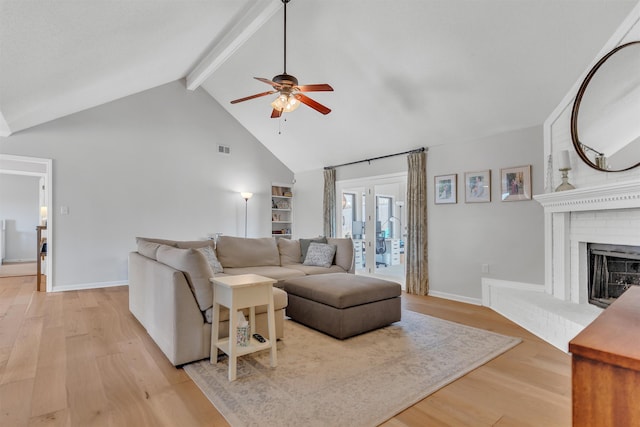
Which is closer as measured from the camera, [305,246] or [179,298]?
[179,298]

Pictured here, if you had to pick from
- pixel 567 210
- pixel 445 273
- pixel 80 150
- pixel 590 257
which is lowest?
pixel 445 273

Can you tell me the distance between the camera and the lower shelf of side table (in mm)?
2232

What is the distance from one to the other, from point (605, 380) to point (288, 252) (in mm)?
4393

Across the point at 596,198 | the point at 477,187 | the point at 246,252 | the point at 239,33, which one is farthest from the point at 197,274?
the point at 477,187

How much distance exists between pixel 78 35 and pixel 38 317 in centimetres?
295

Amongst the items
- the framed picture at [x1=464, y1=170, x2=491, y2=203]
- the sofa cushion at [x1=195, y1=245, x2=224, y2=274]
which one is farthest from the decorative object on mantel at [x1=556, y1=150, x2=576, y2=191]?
the sofa cushion at [x1=195, y1=245, x2=224, y2=274]

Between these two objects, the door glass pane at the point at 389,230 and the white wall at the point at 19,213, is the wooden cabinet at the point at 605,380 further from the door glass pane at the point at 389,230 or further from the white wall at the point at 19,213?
the white wall at the point at 19,213

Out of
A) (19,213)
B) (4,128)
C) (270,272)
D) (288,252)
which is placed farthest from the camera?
(19,213)

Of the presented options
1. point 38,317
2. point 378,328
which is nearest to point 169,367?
point 378,328

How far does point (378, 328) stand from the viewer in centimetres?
321

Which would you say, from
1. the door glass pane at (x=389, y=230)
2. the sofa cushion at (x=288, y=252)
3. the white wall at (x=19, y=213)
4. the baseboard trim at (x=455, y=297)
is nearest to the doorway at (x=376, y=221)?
the door glass pane at (x=389, y=230)

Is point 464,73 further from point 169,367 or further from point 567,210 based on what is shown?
point 169,367

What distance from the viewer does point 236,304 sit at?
2180 millimetres

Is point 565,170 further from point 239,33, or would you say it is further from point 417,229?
point 239,33
